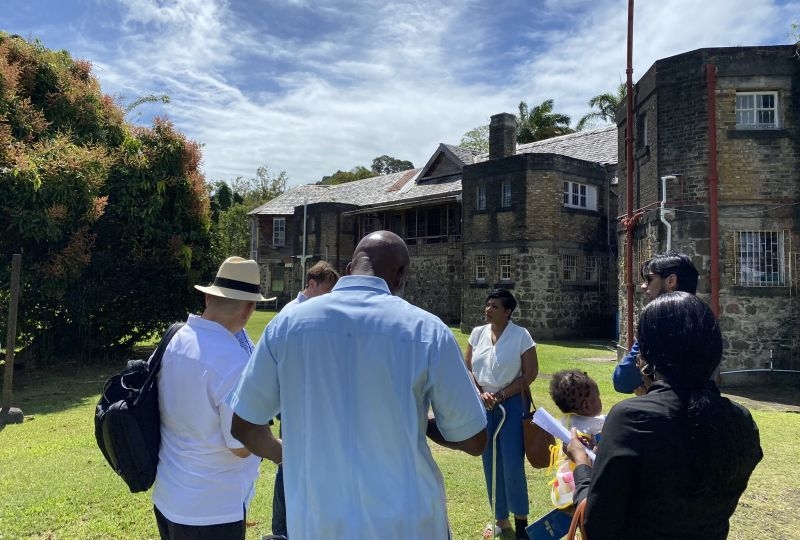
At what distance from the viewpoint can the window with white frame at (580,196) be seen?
71.3 ft

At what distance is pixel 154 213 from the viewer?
40.9ft

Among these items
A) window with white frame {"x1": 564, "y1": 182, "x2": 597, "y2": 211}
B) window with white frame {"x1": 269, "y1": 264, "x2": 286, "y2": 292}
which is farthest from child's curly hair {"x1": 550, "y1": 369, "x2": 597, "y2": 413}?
window with white frame {"x1": 269, "y1": 264, "x2": 286, "y2": 292}

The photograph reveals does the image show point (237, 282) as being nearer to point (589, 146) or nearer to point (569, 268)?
point (569, 268)

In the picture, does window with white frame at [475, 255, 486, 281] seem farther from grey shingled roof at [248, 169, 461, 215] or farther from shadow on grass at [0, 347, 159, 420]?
shadow on grass at [0, 347, 159, 420]

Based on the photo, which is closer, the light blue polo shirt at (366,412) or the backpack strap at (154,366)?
the light blue polo shirt at (366,412)

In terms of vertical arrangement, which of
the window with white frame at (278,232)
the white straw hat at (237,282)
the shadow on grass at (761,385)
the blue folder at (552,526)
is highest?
the window with white frame at (278,232)

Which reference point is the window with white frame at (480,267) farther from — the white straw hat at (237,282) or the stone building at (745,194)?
the white straw hat at (237,282)

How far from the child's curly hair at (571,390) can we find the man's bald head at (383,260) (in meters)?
1.50

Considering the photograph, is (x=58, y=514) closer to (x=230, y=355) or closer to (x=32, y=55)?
(x=230, y=355)

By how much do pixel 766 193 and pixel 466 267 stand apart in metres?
12.2

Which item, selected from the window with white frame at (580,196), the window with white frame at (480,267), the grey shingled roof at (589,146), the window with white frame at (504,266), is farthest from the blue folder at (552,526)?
the grey shingled roof at (589,146)

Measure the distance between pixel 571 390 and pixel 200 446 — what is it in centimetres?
197

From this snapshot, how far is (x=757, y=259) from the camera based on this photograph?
12188 millimetres

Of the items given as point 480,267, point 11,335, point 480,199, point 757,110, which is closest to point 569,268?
point 480,267
